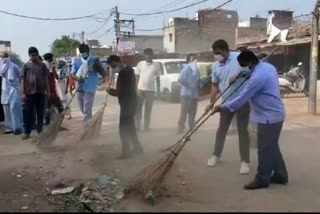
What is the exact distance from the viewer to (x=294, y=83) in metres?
21.7

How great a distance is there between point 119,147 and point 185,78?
2.35 metres

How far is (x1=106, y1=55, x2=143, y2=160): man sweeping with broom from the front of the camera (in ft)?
24.4

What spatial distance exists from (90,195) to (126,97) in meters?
2.19

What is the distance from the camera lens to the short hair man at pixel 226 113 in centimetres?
661

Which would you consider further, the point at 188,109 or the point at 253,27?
the point at 253,27

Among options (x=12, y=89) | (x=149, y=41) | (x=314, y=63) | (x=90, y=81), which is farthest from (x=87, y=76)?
(x=149, y=41)

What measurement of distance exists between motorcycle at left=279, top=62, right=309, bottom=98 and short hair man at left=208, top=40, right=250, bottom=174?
1311cm

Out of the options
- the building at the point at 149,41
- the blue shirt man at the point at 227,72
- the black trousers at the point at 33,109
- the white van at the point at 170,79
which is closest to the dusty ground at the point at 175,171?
the black trousers at the point at 33,109

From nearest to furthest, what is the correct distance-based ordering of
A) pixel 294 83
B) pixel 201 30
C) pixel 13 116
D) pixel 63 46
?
pixel 13 116
pixel 294 83
pixel 201 30
pixel 63 46

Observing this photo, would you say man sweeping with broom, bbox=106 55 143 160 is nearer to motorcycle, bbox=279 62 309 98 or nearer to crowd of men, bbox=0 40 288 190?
crowd of men, bbox=0 40 288 190

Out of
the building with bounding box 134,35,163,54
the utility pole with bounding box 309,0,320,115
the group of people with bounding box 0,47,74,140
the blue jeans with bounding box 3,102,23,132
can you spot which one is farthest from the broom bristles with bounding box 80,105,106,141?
the building with bounding box 134,35,163,54

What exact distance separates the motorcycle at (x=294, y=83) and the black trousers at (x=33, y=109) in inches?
494

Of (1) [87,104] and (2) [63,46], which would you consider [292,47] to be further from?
(2) [63,46]

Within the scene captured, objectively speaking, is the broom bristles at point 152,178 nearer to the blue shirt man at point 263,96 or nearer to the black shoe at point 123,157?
the blue shirt man at point 263,96
